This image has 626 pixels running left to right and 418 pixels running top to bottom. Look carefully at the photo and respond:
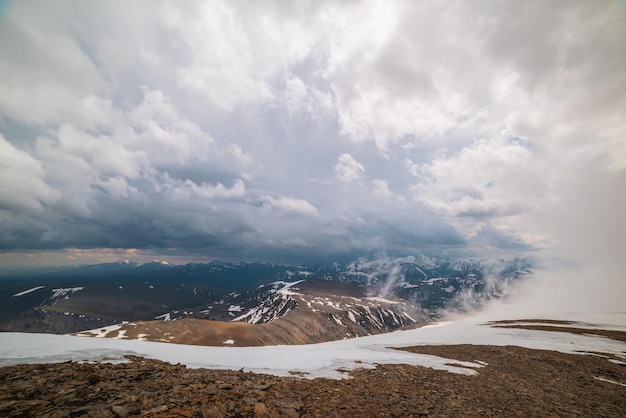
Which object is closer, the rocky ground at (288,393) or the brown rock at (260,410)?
the rocky ground at (288,393)

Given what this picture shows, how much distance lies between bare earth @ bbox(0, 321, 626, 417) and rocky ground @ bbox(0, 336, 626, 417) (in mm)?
31

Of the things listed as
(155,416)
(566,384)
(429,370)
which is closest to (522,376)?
(566,384)

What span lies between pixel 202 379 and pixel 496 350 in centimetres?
2445

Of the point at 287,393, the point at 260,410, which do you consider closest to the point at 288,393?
the point at 287,393

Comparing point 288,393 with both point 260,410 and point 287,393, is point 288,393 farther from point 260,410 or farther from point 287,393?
point 260,410

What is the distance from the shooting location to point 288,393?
1009 cm

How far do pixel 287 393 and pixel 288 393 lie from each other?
1.8 inches

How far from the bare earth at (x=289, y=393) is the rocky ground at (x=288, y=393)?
31 millimetres

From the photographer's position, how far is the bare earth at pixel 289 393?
8.02m

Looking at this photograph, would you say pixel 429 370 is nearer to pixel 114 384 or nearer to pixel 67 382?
pixel 114 384

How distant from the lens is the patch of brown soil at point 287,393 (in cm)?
802

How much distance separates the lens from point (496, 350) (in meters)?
23.4

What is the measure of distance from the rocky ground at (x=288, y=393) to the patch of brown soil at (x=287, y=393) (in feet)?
0.10

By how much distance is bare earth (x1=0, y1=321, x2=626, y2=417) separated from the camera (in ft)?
26.3
